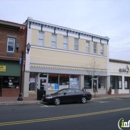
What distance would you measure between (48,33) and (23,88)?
25.0 ft

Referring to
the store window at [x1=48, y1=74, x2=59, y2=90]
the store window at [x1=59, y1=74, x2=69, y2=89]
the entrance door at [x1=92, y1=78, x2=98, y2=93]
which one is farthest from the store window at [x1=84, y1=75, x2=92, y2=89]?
the store window at [x1=48, y1=74, x2=59, y2=90]

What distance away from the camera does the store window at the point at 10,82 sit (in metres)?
19.3

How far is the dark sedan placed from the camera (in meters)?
15.1

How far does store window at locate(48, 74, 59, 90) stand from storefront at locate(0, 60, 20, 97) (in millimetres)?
4017

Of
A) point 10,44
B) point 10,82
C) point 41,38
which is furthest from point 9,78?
point 41,38

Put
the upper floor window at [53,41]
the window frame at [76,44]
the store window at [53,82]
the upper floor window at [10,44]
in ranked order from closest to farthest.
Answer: the upper floor window at [10,44], the store window at [53,82], the upper floor window at [53,41], the window frame at [76,44]

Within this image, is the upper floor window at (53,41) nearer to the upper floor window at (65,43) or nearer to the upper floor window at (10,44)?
the upper floor window at (65,43)

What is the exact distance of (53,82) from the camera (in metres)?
22.5

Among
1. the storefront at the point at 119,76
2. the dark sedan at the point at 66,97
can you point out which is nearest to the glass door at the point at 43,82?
the dark sedan at the point at 66,97

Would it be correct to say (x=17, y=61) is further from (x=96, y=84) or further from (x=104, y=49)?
(x=104, y=49)

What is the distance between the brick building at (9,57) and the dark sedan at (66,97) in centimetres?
575

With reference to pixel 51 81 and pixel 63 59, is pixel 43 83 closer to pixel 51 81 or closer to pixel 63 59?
pixel 51 81

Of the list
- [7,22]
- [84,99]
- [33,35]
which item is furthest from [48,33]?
[84,99]

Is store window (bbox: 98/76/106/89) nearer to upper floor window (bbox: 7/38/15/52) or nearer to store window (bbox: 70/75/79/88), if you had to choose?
store window (bbox: 70/75/79/88)
